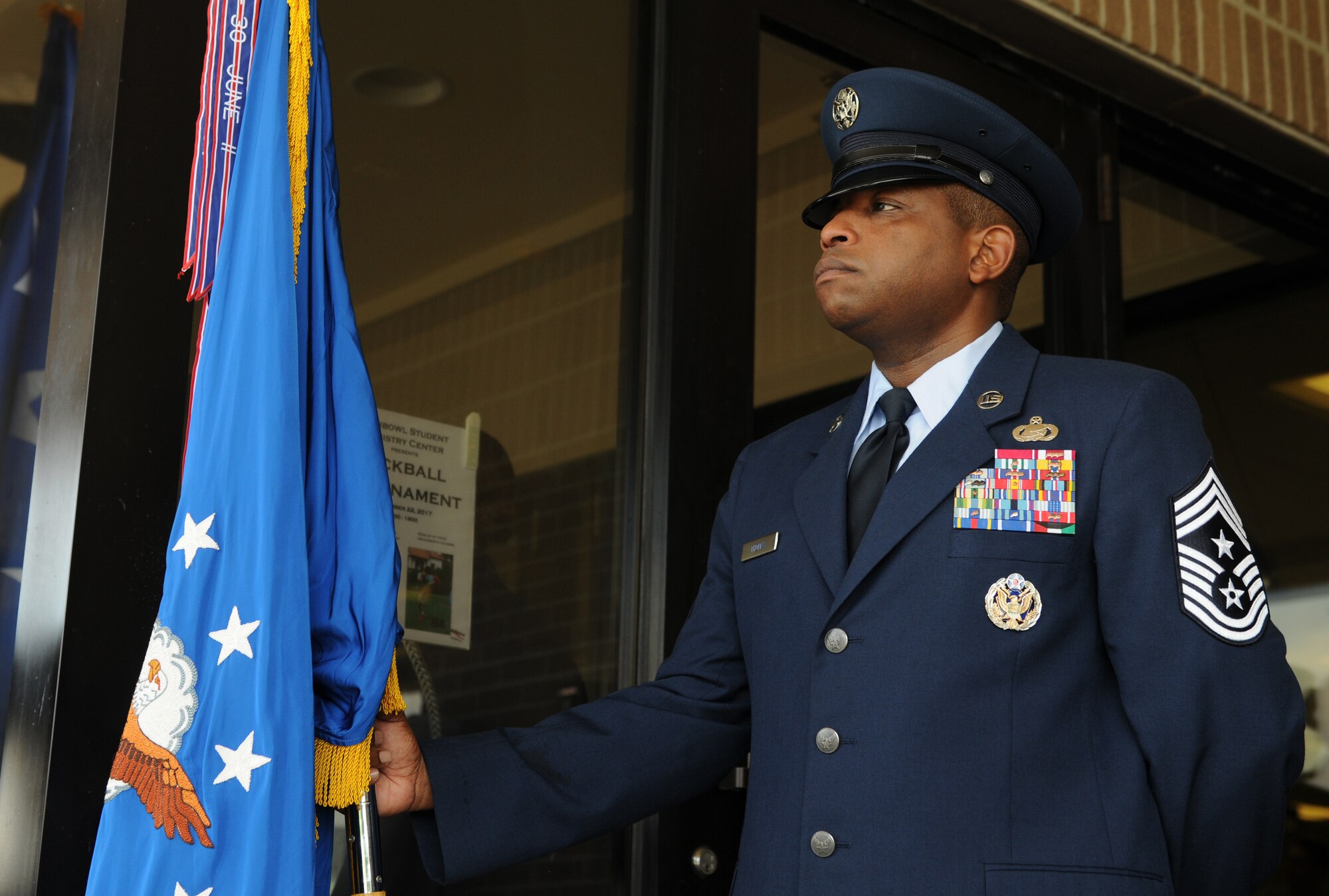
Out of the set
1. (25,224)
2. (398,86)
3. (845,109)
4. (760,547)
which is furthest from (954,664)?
(25,224)

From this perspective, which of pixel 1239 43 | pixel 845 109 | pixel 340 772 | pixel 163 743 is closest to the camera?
pixel 163 743

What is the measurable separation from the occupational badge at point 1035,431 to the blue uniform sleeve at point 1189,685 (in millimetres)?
93

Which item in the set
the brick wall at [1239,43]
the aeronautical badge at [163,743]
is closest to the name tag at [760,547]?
the aeronautical badge at [163,743]

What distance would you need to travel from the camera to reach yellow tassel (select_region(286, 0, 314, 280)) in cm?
192

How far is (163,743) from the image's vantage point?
5.53 feet

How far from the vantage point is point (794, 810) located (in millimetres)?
2031

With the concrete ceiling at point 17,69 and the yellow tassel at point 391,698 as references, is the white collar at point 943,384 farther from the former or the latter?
the concrete ceiling at point 17,69

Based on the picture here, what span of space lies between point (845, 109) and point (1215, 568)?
901mm

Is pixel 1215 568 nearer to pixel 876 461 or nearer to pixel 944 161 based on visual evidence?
pixel 876 461

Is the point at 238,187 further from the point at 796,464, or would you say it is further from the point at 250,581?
the point at 796,464

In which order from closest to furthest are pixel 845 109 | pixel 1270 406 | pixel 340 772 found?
pixel 340 772, pixel 845 109, pixel 1270 406

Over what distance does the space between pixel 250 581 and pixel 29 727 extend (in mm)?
470

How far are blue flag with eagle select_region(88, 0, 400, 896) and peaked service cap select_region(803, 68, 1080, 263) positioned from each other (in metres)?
0.78

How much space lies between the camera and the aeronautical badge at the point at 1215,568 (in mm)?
1922
